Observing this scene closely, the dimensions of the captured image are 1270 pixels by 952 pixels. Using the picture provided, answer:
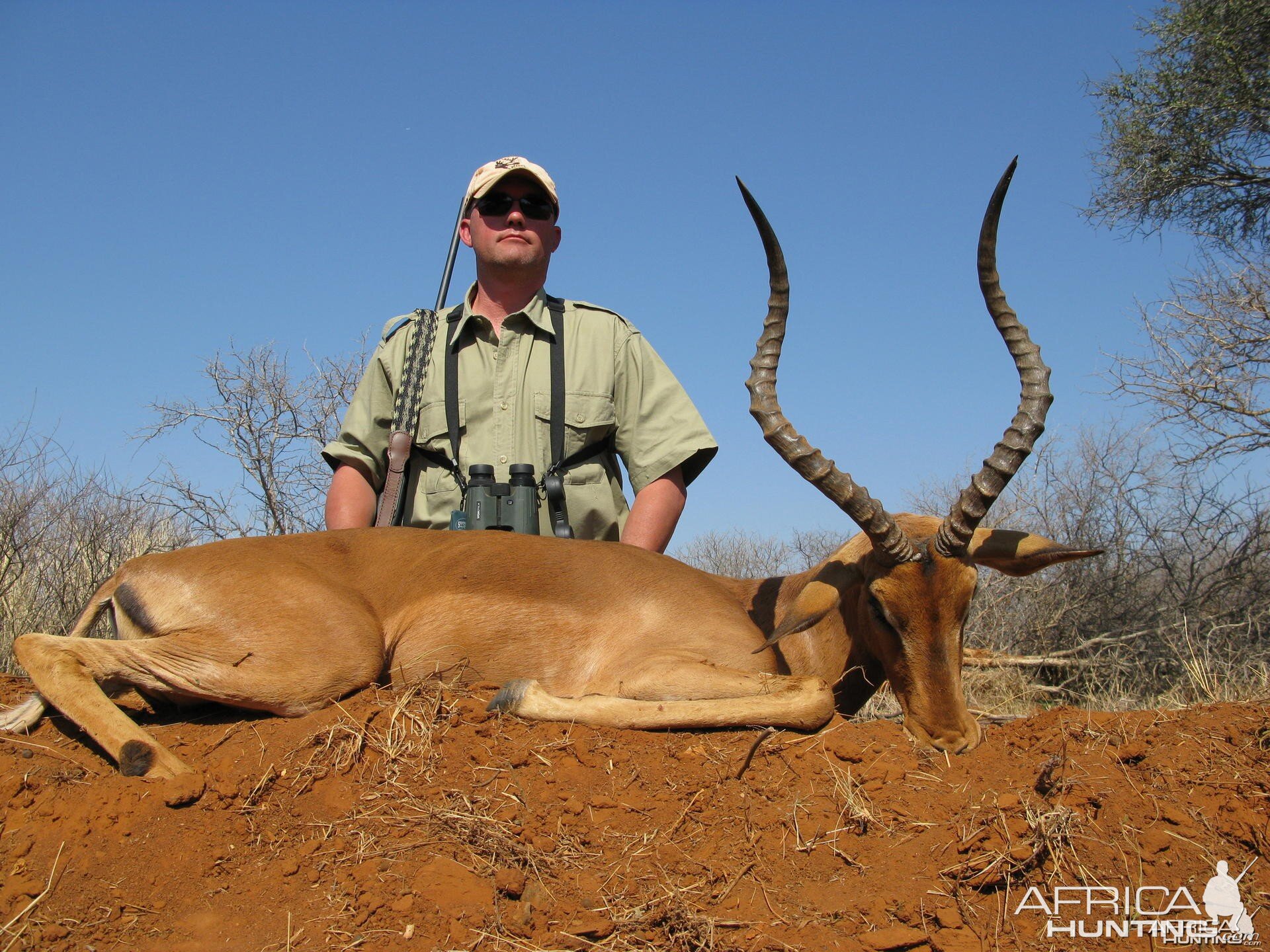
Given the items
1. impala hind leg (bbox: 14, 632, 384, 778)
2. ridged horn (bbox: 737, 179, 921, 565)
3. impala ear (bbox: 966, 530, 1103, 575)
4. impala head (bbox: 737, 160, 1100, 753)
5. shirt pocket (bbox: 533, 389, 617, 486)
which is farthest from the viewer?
shirt pocket (bbox: 533, 389, 617, 486)

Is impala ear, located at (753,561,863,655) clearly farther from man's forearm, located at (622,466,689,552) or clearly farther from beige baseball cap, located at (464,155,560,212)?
beige baseball cap, located at (464,155,560,212)

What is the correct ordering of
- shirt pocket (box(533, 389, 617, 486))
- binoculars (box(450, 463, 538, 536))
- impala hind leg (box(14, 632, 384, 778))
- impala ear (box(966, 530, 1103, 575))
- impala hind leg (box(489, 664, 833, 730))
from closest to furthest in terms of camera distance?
impala hind leg (box(14, 632, 384, 778))
impala hind leg (box(489, 664, 833, 730))
impala ear (box(966, 530, 1103, 575))
binoculars (box(450, 463, 538, 536))
shirt pocket (box(533, 389, 617, 486))

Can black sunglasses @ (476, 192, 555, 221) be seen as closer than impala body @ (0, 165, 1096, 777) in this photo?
No

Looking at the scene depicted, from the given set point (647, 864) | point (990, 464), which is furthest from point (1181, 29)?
point (647, 864)

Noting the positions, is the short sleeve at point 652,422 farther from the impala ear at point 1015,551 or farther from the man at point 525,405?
the impala ear at point 1015,551

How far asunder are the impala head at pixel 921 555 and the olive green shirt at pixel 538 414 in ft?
5.41

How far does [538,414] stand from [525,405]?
0.40 feet

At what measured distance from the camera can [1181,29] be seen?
436 inches

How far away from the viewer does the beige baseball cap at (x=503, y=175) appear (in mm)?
6586

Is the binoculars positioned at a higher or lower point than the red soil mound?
higher

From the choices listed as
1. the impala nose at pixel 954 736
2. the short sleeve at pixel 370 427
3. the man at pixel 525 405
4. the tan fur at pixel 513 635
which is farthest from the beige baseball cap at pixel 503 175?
the impala nose at pixel 954 736

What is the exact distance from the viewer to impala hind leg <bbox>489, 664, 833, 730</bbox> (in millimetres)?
4121

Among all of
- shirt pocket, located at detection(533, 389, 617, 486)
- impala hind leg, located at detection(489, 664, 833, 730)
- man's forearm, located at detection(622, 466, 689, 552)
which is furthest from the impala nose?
shirt pocket, located at detection(533, 389, 617, 486)

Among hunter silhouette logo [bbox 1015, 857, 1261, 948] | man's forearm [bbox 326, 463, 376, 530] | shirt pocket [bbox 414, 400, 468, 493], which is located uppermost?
shirt pocket [bbox 414, 400, 468, 493]
